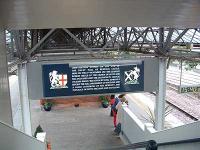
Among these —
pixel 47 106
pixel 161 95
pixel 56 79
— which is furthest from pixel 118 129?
pixel 47 106

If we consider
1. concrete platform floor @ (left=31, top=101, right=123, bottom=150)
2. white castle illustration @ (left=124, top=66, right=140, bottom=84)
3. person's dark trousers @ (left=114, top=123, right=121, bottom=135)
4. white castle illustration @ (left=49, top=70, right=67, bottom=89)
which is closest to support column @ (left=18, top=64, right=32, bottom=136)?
white castle illustration @ (left=49, top=70, right=67, bottom=89)

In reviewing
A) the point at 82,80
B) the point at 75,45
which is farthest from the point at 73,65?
the point at 75,45

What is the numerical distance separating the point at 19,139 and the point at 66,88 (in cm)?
520

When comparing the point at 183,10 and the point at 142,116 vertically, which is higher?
the point at 183,10

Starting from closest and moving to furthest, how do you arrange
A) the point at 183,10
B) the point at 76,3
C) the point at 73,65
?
the point at 76,3 → the point at 183,10 → the point at 73,65

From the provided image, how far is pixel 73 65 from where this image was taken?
7633 millimetres

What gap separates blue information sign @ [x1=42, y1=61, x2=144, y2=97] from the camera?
7.61m

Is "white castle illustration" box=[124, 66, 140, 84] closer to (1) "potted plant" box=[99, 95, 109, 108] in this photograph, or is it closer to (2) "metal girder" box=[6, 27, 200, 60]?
(2) "metal girder" box=[6, 27, 200, 60]

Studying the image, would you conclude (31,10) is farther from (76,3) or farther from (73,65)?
(73,65)

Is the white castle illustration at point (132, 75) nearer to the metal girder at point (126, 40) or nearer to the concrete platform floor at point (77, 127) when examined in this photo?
the metal girder at point (126, 40)

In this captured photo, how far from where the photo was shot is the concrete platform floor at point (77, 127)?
34.6 feet

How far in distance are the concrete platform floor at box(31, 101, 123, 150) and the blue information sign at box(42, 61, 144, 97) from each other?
2948 millimetres

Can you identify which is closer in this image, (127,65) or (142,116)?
(127,65)

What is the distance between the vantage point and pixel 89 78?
7.70 meters
